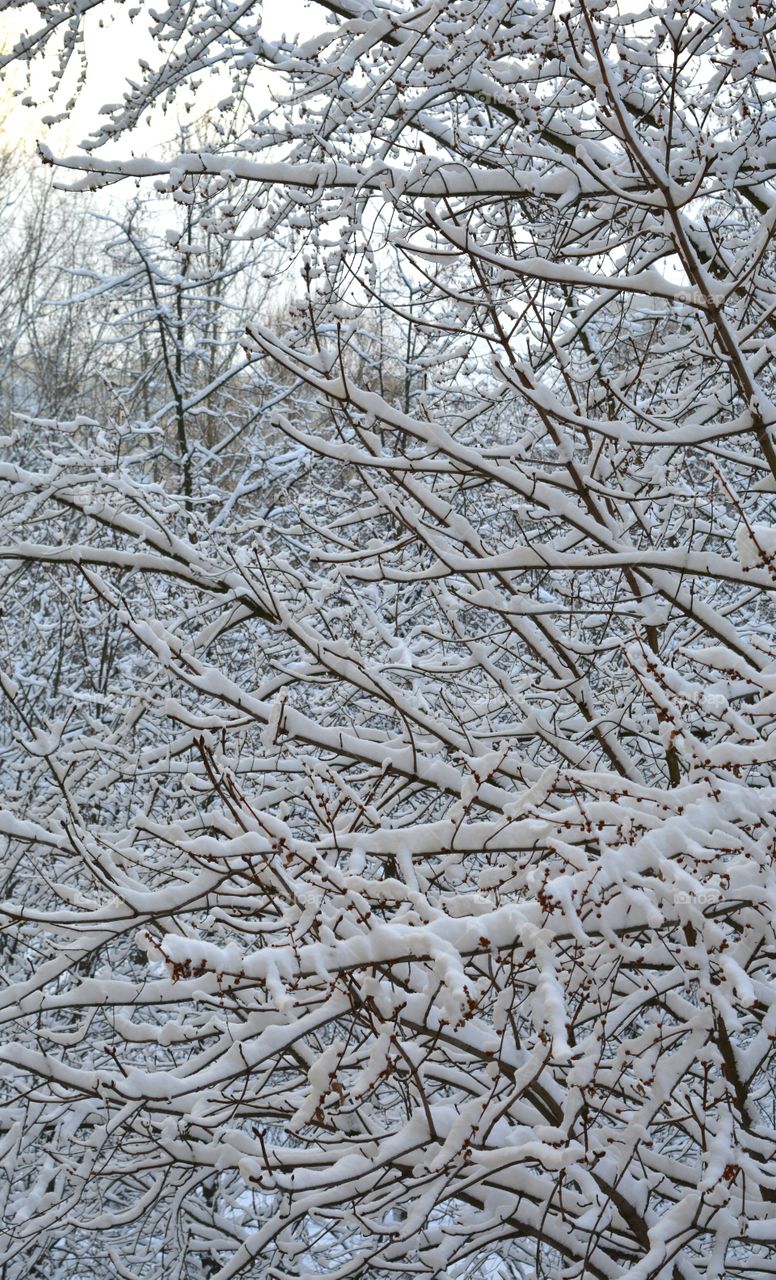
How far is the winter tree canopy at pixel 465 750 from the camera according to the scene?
7.47ft

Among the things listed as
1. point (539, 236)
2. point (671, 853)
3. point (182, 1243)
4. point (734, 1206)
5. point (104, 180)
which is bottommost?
point (182, 1243)

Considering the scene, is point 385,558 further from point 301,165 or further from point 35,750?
point 35,750

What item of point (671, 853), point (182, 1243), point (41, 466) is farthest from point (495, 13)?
point (41, 466)

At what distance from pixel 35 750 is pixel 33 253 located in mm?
16016

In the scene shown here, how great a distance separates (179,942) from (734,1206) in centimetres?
160

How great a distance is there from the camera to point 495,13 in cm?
369

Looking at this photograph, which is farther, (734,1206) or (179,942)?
(734,1206)

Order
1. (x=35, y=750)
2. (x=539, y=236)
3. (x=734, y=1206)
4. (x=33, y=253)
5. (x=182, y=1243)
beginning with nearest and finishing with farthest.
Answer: (x=734, y=1206) < (x=35, y=750) < (x=539, y=236) < (x=182, y=1243) < (x=33, y=253)

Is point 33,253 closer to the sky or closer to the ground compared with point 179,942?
closer to the sky

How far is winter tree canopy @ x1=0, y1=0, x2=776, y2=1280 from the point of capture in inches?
89.6

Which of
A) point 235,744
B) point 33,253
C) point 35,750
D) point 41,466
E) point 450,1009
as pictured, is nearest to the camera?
point 450,1009

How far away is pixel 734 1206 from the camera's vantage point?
9.04ft

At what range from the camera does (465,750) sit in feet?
12.0

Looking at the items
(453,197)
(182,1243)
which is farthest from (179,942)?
(182,1243)
